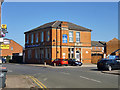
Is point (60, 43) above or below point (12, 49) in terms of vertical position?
above

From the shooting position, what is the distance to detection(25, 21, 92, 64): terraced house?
44875 millimetres

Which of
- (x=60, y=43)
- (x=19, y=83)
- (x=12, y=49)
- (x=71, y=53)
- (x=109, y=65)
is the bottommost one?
(x=19, y=83)

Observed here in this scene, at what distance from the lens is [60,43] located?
45469 mm

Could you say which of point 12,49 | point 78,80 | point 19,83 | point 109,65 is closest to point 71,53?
point 109,65

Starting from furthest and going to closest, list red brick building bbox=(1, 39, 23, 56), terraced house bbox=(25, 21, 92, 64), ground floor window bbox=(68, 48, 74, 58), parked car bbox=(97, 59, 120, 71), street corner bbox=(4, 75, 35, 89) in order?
red brick building bbox=(1, 39, 23, 56) → ground floor window bbox=(68, 48, 74, 58) → terraced house bbox=(25, 21, 92, 64) → parked car bbox=(97, 59, 120, 71) → street corner bbox=(4, 75, 35, 89)

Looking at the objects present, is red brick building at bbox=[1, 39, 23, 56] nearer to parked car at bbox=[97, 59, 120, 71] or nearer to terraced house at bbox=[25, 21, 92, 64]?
terraced house at bbox=[25, 21, 92, 64]

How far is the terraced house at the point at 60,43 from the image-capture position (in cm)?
4488

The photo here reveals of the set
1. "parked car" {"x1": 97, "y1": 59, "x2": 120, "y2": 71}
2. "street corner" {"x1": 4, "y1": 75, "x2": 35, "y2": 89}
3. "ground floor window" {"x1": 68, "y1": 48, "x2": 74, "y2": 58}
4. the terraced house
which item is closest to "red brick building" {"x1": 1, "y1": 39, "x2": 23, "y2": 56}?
the terraced house

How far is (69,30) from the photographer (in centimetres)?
4697

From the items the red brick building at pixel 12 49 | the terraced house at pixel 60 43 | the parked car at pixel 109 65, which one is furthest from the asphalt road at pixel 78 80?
the red brick building at pixel 12 49

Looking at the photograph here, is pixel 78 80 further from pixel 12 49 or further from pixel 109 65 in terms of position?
pixel 12 49

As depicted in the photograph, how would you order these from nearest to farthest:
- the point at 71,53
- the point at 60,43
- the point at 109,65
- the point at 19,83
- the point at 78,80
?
the point at 19,83 → the point at 78,80 → the point at 109,65 → the point at 60,43 → the point at 71,53

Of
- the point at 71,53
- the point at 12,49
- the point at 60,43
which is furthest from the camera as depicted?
the point at 12,49

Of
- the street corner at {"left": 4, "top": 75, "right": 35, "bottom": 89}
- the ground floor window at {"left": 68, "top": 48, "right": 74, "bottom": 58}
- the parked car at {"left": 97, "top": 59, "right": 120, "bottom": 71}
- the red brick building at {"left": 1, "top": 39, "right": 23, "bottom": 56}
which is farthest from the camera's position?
the red brick building at {"left": 1, "top": 39, "right": 23, "bottom": 56}
